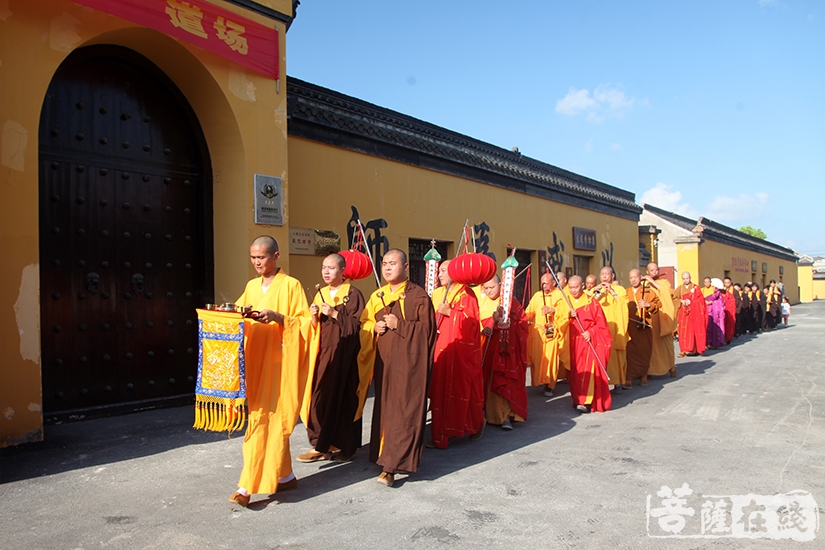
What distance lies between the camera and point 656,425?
607cm

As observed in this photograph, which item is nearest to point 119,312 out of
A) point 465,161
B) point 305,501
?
point 305,501

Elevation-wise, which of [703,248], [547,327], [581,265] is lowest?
[547,327]

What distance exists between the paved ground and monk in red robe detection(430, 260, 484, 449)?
21 cm

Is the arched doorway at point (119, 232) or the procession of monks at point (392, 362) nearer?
the procession of monks at point (392, 362)

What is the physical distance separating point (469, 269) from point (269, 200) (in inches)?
96.1

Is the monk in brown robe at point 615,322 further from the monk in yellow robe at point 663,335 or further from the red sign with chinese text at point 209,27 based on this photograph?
the red sign with chinese text at point 209,27

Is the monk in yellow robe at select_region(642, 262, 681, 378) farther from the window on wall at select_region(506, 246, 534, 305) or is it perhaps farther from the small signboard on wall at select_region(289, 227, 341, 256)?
the small signboard on wall at select_region(289, 227, 341, 256)

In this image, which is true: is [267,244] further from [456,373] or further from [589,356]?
[589,356]

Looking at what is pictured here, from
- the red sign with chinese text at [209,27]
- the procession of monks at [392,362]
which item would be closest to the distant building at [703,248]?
the procession of monks at [392,362]

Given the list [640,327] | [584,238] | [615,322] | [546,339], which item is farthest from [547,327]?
[584,238]

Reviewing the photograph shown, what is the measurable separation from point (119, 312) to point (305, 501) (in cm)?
325

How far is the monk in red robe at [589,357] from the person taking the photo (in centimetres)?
689

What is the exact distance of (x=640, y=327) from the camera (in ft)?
31.2

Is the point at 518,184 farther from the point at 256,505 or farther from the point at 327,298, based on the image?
the point at 256,505
